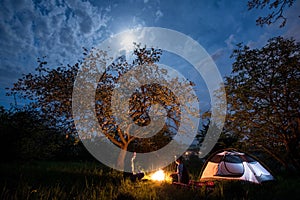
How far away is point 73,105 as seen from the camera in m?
11.7

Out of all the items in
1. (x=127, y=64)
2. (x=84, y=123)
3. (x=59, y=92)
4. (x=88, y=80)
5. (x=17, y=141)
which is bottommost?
(x=17, y=141)

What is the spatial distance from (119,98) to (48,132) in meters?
6.05

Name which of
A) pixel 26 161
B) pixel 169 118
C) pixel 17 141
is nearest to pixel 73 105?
pixel 169 118

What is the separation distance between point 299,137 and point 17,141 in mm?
20711

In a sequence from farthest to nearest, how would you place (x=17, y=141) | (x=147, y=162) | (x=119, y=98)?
(x=147, y=162), (x=17, y=141), (x=119, y=98)

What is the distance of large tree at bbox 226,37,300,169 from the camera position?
11883mm

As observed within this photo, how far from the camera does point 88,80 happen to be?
12.2 m

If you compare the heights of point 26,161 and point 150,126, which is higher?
point 150,126

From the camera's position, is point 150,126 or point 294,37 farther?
point 150,126

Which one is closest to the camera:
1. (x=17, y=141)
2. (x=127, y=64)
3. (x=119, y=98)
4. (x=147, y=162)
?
(x=119, y=98)

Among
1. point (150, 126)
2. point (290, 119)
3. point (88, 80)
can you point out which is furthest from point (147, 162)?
point (290, 119)

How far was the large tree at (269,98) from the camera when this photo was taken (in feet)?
39.0

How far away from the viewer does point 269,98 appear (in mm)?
12445

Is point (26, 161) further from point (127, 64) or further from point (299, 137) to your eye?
point (299, 137)
